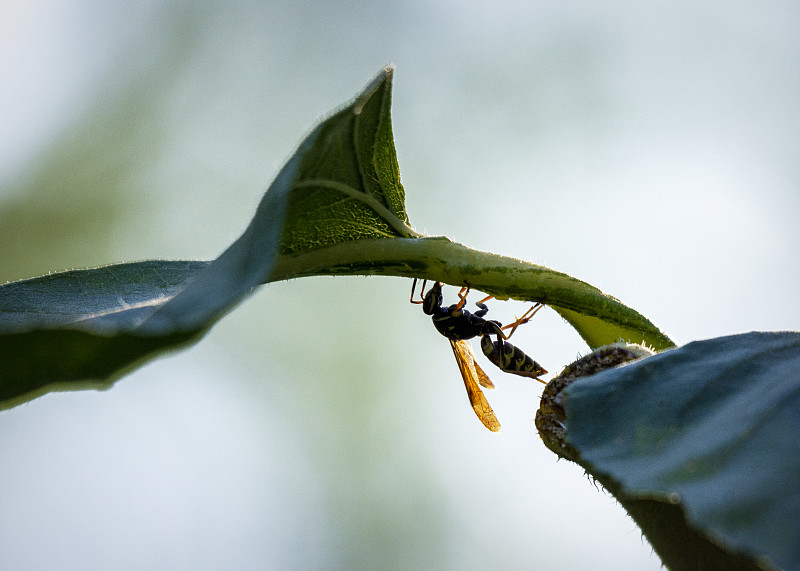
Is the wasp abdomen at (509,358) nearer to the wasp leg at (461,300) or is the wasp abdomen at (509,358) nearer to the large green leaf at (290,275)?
the wasp leg at (461,300)

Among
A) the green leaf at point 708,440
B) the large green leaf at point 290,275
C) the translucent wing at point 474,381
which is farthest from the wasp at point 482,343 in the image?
the green leaf at point 708,440

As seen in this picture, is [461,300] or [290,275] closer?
[290,275]

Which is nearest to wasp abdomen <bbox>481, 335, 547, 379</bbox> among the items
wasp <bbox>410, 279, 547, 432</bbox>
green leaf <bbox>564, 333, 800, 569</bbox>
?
wasp <bbox>410, 279, 547, 432</bbox>

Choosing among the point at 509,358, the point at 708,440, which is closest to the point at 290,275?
the point at 708,440

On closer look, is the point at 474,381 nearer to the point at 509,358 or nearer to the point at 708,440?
the point at 509,358

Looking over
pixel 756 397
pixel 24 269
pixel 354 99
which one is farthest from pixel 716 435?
pixel 24 269

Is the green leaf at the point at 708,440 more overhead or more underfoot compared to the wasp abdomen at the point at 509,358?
more underfoot

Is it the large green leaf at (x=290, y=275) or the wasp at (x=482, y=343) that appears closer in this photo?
the large green leaf at (x=290, y=275)
